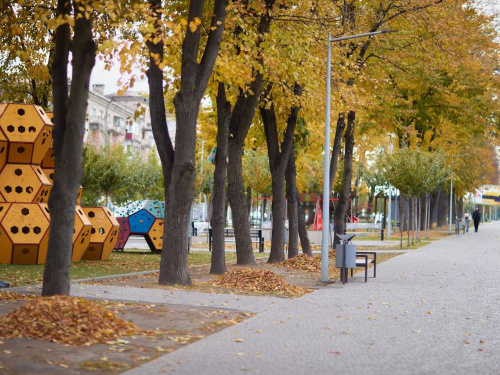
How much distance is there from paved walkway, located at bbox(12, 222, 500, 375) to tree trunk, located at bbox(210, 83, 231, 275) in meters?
2.81

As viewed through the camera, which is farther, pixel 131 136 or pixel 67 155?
pixel 131 136

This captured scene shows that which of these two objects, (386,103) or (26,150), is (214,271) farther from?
(386,103)

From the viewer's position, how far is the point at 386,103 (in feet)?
101

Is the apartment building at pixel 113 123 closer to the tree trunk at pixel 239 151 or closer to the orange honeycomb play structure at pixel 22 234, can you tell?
the orange honeycomb play structure at pixel 22 234

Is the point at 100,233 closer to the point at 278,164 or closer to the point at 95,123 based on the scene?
the point at 278,164

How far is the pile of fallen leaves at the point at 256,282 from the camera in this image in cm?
1620

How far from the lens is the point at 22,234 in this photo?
20.9 metres

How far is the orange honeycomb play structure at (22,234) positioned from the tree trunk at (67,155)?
10.3 meters

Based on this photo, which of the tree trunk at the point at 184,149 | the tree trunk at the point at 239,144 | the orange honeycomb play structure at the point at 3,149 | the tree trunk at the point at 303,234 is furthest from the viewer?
the tree trunk at the point at 303,234

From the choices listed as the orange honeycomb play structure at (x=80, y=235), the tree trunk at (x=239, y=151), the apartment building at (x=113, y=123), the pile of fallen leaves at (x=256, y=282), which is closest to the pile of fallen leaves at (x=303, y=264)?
the tree trunk at (x=239, y=151)

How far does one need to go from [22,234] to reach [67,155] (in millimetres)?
10870

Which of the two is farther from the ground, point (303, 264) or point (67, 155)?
point (67, 155)

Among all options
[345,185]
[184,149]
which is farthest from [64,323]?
[345,185]

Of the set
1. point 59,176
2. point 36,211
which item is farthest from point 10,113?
point 59,176
